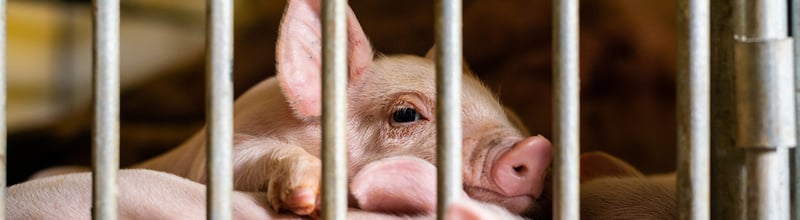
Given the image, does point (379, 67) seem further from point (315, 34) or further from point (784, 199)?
point (784, 199)

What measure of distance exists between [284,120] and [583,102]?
1.41m

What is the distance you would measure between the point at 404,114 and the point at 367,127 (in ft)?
0.26

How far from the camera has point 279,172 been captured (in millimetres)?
1477

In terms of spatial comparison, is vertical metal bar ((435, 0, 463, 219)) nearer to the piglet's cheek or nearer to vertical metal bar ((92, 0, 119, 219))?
the piglet's cheek

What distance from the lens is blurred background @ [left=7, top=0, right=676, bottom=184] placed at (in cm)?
294

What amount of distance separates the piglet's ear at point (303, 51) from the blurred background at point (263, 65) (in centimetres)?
117

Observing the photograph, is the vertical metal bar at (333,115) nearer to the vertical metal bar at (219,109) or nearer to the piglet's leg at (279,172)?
the vertical metal bar at (219,109)

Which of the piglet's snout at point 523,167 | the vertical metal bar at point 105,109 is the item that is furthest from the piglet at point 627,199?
the vertical metal bar at point 105,109

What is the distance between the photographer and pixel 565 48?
1063mm

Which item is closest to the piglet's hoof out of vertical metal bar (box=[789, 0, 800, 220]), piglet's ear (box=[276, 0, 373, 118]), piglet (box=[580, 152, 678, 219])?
piglet's ear (box=[276, 0, 373, 118])

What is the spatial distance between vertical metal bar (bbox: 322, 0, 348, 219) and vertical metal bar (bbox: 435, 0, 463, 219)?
108mm

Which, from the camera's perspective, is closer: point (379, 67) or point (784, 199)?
point (784, 199)

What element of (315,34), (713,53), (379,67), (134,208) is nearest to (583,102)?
(379,67)

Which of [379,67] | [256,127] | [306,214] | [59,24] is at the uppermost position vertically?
[59,24]
